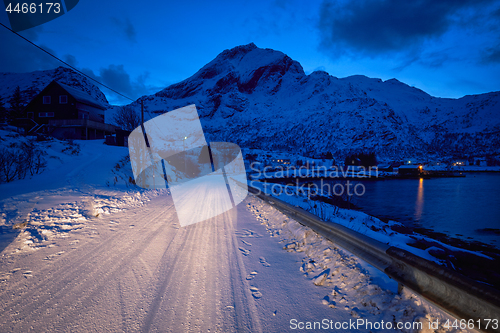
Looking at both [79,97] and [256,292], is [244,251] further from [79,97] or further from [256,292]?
[79,97]

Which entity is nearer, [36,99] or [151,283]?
[151,283]

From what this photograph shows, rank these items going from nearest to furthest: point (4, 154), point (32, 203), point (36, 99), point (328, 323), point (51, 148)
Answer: point (328, 323) < point (32, 203) < point (4, 154) < point (51, 148) < point (36, 99)

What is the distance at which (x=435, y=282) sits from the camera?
2.43 metres

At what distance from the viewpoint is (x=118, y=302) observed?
2.90 meters

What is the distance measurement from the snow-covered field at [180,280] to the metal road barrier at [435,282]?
0.19 metres

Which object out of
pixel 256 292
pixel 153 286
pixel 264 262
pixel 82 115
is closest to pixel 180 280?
pixel 153 286

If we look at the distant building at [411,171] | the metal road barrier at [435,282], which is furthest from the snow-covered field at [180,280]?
the distant building at [411,171]

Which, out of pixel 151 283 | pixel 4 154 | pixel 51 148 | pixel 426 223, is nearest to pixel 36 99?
pixel 51 148

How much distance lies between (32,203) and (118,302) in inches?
280

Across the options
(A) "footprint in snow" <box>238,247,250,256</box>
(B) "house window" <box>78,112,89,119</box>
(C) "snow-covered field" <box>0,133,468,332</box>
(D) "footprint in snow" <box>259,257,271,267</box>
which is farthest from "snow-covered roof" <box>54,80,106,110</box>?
(D) "footprint in snow" <box>259,257,271,267</box>

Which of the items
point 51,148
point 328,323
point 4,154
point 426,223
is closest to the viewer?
point 328,323

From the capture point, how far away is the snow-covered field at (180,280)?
257cm

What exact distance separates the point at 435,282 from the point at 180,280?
349 centimetres

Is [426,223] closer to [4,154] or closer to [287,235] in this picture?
[287,235]
